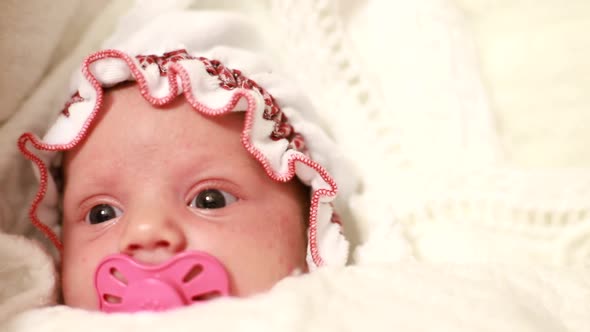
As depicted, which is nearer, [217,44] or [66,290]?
[66,290]

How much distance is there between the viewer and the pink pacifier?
0.71 m

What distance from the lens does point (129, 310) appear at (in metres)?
0.72

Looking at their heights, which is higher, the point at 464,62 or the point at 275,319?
the point at 464,62

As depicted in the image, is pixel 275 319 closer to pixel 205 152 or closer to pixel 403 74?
pixel 205 152

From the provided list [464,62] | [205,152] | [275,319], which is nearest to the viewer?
[275,319]

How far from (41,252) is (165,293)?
25 centimetres

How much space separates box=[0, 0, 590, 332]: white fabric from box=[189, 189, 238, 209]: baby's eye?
0.16 meters

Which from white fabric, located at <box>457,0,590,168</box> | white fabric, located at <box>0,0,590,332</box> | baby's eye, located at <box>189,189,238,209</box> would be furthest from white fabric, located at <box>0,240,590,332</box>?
white fabric, located at <box>457,0,590,168</box>

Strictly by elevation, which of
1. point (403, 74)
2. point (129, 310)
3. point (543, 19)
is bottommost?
point (129, 310)

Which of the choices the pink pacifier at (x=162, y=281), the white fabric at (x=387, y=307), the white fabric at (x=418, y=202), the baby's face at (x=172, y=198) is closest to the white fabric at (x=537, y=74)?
the white fabric at (x=418, y=202)

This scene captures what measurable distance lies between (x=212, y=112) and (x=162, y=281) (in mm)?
233

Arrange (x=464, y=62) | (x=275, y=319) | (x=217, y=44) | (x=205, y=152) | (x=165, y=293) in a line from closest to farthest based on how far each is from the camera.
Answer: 1. (x=275, y=319)
2. (x=165, y=293)
3. (x=205, y=152)
4. (x=217, y=44)
5. (x=464, y=62)

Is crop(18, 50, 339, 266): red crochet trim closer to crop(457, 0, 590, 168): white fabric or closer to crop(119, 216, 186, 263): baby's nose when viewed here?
crop(119, 216, 186, 263): baby's nose

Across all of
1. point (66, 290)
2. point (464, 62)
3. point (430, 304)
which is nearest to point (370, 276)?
point (430, 304)
